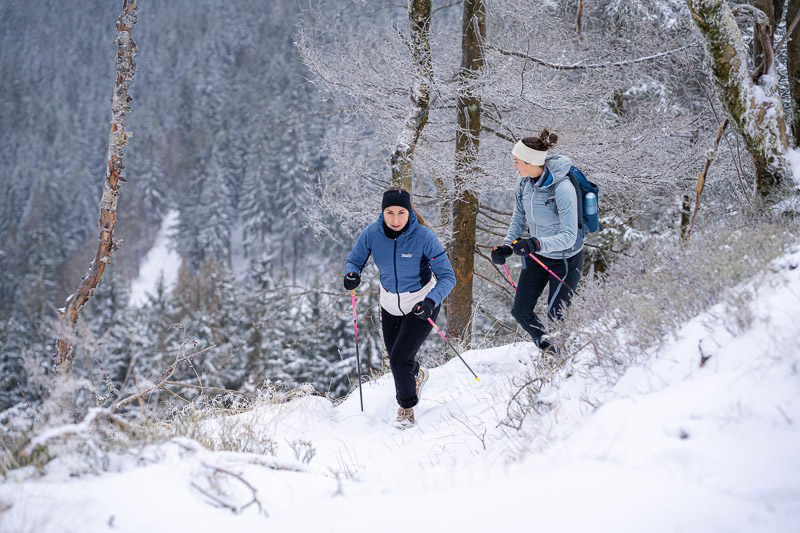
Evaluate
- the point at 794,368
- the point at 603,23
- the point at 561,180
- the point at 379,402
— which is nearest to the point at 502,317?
the point at 603,23

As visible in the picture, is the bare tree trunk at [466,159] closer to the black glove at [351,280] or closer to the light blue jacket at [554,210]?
the light blue jacket at [554,210]

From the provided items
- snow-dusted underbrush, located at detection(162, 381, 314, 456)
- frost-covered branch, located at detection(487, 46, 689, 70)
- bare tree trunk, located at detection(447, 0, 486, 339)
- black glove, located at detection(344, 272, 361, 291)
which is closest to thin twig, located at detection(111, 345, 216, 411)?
snow-dusted underbrush, located at detection(162, 381, 314, 456)

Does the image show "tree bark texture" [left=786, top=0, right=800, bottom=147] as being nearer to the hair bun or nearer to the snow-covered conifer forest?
the snow-covered conifer forest

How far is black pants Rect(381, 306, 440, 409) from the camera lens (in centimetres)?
413

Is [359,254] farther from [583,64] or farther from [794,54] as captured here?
[794,54]

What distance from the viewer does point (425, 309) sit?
3867 mm


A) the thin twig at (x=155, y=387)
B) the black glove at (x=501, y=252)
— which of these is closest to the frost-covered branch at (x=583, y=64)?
the black glove at (x=501, y=252)

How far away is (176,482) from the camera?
2090 mm

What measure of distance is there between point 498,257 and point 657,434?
2.48 metres

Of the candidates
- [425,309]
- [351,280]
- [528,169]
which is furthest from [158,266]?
[528,169]

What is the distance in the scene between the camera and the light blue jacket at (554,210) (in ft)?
12.6

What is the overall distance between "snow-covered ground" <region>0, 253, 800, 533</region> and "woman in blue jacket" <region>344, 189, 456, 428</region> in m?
1.48

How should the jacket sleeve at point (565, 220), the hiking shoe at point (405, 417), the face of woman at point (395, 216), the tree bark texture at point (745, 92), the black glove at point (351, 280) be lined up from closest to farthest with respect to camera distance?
the jacket sleeve at point (565, 220)
the face of woman at point (395, 216)
the tree bark texture at point (745, 92)
the black glove at point (351, 280)
the hiking shoe at point (405, 417)

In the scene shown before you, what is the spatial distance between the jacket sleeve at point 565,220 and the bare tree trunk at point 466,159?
3163mm
